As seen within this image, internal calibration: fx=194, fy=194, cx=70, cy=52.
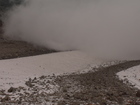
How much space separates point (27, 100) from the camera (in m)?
A: 9.04

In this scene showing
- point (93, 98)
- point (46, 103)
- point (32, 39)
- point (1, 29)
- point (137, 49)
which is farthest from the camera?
point (1, 29)

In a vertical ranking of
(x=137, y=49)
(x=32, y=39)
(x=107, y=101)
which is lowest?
(x=107, y=101)

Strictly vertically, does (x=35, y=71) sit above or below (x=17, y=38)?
below

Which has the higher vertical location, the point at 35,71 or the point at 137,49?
the point at 137,49

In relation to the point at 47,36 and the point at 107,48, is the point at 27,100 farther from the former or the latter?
the point at 47,36

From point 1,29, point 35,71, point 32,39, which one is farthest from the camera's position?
point 1,29

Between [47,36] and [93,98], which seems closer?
[93,98]

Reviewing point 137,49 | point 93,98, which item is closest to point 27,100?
point 93,98

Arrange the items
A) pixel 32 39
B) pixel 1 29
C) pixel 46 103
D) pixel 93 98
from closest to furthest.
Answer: pixel 46 103
pixel 93 98
pixel 32 39
pixel 1 29

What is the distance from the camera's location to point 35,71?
19906mm

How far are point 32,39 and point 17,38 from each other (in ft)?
11.2

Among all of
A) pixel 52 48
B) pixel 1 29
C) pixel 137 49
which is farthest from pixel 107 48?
pixel 1 29

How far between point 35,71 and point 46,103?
11598 millimetres

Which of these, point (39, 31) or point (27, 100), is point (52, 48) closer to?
point (39, 31)
